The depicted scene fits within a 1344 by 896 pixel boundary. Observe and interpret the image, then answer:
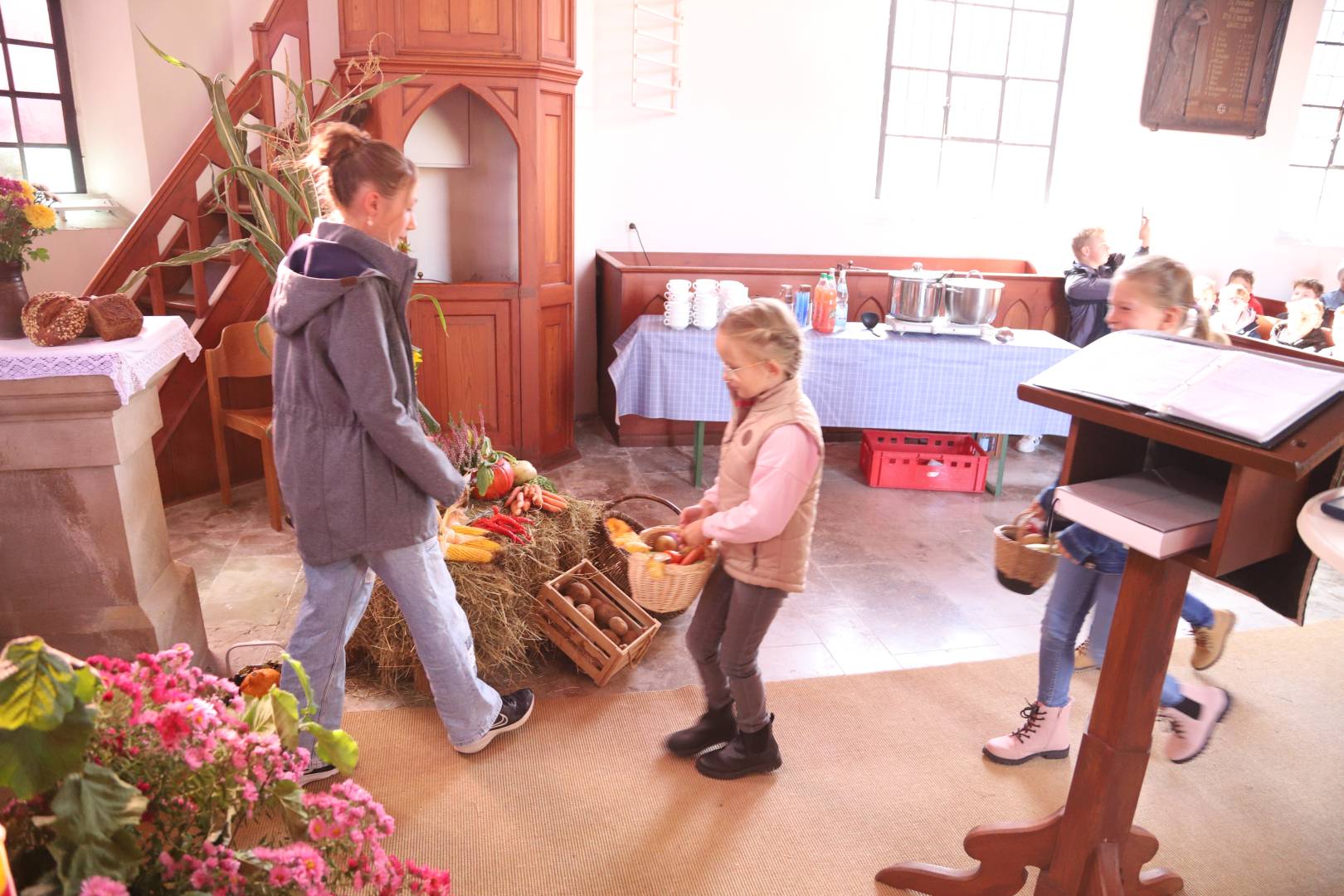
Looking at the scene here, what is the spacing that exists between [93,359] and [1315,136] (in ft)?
29.0

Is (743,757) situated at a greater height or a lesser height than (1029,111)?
lesser

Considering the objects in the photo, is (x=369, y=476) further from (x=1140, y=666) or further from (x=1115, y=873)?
(x=1115, y=873)

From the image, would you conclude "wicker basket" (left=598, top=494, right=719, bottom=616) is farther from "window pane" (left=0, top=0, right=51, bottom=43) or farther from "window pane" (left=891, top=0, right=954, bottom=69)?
"window pane" (left=0, top=0, right=51, bottom=43)

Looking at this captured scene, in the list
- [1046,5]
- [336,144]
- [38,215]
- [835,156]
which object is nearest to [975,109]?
[1046,5]

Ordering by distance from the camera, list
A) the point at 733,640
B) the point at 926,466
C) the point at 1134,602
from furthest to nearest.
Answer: the point at 926,466 < the point at 733,640 < the point at 1134,602

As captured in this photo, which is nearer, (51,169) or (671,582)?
(671,582)

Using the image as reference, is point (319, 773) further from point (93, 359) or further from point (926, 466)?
point (926, 466)

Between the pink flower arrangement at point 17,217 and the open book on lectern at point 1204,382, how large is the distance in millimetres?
2609

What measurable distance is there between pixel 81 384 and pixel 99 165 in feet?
13.4

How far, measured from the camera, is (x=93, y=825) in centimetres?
→ 76

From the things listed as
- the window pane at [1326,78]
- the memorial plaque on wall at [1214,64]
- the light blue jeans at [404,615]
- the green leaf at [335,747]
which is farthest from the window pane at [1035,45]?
the green leaf at [335,747]

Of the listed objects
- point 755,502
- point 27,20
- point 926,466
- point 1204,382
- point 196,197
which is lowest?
point 926,466

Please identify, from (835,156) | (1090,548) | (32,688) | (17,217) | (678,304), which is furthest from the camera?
(835,156)

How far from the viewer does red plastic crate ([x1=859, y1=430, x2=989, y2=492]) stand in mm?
5031
